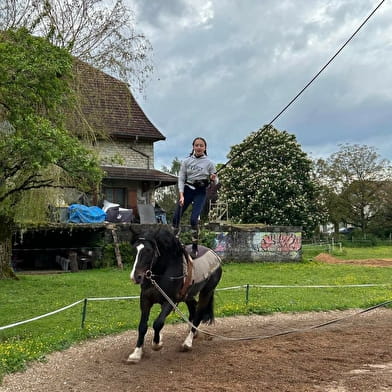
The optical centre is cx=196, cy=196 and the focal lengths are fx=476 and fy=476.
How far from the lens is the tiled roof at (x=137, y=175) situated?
83.1 feet

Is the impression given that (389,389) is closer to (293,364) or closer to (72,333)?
(293,364)

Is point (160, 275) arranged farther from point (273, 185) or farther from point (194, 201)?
point (273, 185)

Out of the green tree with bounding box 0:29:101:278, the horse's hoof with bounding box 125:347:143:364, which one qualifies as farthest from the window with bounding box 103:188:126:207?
the horse's hoof with bounding box 125:347:143:364

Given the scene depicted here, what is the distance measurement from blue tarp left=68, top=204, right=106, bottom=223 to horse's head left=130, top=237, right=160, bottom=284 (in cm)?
1519

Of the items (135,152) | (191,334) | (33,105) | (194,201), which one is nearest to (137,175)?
(135,152)

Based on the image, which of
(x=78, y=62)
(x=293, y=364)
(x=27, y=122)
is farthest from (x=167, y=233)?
(x=78, y=62)

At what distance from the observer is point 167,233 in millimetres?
6992

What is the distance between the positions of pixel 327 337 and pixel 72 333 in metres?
4.51

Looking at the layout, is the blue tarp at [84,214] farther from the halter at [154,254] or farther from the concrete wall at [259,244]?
the halter at [154,254]

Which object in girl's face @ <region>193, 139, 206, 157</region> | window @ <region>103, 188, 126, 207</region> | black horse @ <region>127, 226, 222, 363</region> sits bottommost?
black horse @ <region>127, 226, 222, 363</region>

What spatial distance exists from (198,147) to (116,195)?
764 inches

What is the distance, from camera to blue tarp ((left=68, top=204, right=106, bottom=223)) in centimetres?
2120

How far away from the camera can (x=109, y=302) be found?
1270cm

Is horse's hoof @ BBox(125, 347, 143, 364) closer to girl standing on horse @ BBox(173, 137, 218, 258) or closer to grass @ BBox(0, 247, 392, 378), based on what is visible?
grass @ BBox(0, 247, 392, 378)
